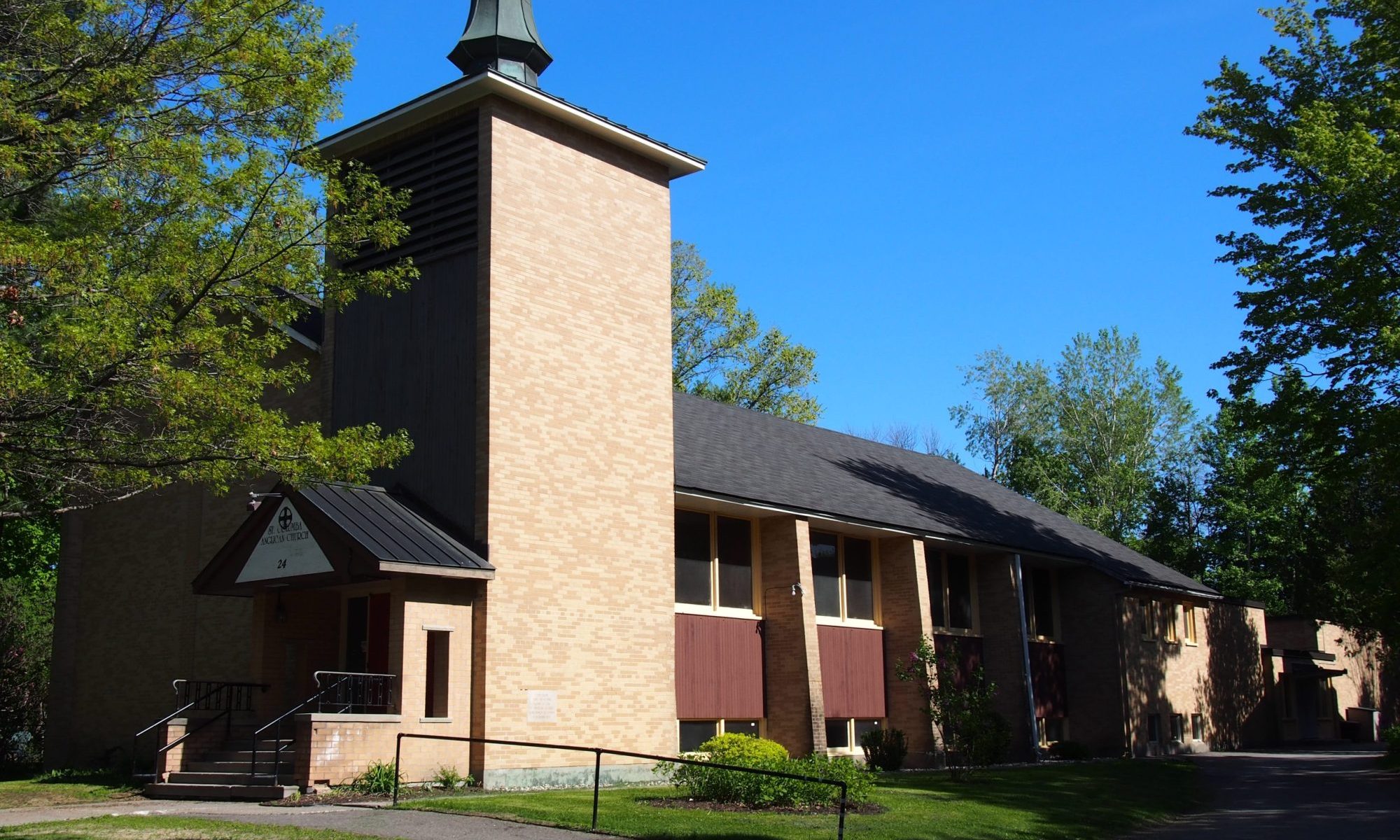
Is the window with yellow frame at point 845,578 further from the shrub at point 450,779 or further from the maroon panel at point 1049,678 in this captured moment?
the shrub at point 450,779

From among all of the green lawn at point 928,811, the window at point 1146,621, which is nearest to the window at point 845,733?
the green lawn at point 928,811

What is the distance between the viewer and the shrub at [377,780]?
653 inches

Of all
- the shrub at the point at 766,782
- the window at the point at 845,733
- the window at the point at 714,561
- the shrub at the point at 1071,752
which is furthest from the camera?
the shrub at the point at 1071,752

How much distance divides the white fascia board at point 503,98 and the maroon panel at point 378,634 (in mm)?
7587

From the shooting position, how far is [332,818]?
1418 centimetres

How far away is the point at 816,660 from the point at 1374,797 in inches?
363

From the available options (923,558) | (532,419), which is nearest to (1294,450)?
(923,558)

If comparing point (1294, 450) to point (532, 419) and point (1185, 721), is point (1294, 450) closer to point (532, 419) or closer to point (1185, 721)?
point (1185, 721)

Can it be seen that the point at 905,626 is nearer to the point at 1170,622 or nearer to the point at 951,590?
the point at 951,590

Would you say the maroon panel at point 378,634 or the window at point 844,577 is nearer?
the maroon panel at point 378,634

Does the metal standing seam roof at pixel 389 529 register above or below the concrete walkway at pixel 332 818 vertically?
above

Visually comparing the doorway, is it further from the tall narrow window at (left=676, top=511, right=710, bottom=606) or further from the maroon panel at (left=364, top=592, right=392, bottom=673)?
the tall narrow window at (left=676, top=511, right=710, bottom=606)

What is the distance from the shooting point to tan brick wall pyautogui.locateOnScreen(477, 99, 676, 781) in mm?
18875

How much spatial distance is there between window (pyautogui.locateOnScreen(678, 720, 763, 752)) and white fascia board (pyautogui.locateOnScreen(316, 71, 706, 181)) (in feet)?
32.9
